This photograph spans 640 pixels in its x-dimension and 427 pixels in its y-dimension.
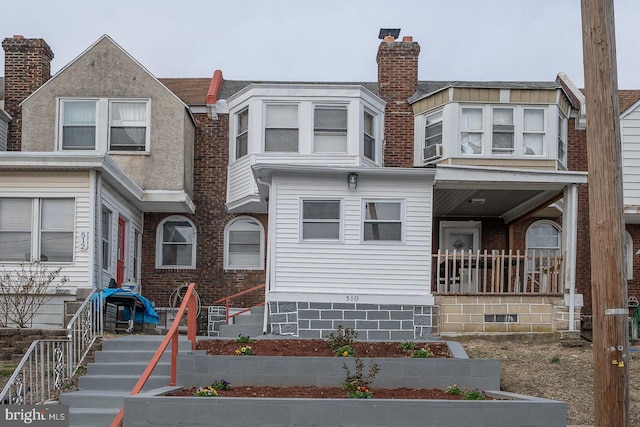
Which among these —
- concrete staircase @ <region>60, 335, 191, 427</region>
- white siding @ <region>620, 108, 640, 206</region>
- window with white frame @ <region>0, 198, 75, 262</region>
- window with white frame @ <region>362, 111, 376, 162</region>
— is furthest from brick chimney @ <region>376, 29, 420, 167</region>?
concrete staircase @ <region>60, 335, 191, 427</region>

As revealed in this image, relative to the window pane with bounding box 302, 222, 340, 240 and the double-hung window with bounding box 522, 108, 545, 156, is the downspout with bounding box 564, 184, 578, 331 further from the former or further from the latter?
the window pane with bounding box 302, 222, 340, 240


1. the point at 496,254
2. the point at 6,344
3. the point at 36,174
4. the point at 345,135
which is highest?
the point at 345,135

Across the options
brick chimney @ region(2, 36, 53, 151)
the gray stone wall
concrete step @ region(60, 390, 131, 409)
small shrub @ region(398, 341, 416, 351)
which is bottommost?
concrete step @ region(60, 390, 131, 409)

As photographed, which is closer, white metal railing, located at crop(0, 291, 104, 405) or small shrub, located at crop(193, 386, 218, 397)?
small shrub, located at crop(193, 386, 218, 397)

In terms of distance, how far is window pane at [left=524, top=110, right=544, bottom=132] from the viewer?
20.4 metres

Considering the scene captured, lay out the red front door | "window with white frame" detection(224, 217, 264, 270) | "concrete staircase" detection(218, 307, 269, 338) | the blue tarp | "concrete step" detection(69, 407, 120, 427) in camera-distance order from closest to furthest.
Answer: "concrete step" detection(69, 407, 120, 427) → "concrete staircase" detection(218, 307, 269, 338) → the blue tarp → the red front door → "window with white frame" detection(224, 217, 264, 270)

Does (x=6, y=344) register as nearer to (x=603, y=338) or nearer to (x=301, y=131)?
(x=301, y=131)

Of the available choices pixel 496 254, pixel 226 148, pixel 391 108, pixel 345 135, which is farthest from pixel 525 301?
pixel 226 148

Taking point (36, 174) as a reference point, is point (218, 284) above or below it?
below

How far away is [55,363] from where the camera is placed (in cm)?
1220

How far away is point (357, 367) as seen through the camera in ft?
36.6

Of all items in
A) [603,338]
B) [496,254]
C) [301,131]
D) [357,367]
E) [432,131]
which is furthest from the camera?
[432,131]

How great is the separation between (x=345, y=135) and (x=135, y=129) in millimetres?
4839

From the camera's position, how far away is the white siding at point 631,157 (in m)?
22.0
